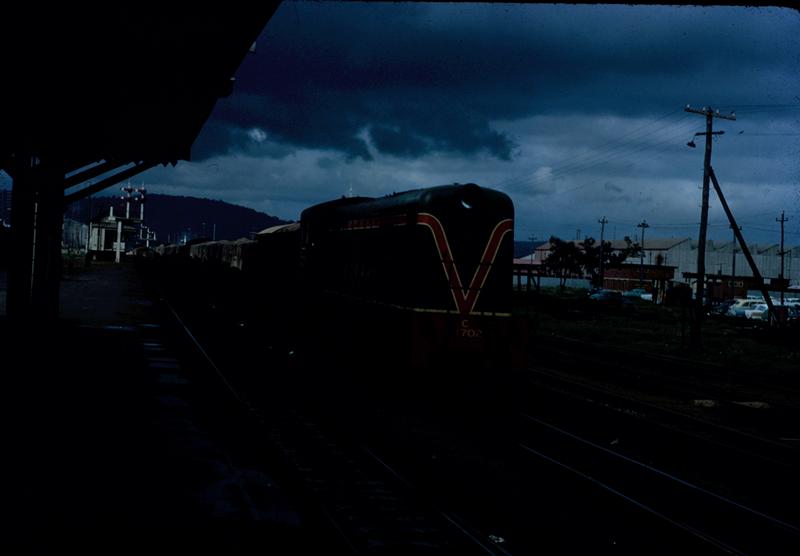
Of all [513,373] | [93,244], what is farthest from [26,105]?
[93,244]

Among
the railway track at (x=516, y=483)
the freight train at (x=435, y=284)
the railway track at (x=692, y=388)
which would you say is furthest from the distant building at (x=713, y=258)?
the railway track at (x=516, y=483)

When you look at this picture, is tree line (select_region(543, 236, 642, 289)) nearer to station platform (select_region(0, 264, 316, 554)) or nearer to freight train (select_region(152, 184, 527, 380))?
freight train (select_region(152, 184, 527, 380))

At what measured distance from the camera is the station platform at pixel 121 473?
19.9 ft

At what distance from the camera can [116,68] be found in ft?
34.5

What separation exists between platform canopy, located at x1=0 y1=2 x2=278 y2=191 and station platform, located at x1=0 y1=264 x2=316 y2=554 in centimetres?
440

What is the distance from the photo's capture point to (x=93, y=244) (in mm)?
102125

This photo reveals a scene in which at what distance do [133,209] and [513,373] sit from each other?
122418mm

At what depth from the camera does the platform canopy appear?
7785 millimetres

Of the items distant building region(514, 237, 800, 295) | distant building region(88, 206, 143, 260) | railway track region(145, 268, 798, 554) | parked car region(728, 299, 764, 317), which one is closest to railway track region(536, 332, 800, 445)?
railway track region(145, 268, 798, 554)

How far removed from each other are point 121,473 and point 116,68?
18.4 feet

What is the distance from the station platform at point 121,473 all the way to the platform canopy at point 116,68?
4.40m

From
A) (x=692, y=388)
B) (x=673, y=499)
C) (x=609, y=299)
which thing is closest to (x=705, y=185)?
(x=692, y=388)

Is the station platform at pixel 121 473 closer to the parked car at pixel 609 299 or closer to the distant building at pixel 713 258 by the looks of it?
the parked car at pixel 609 299

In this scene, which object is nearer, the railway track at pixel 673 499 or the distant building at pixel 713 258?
the railway track at pixel 673 499
